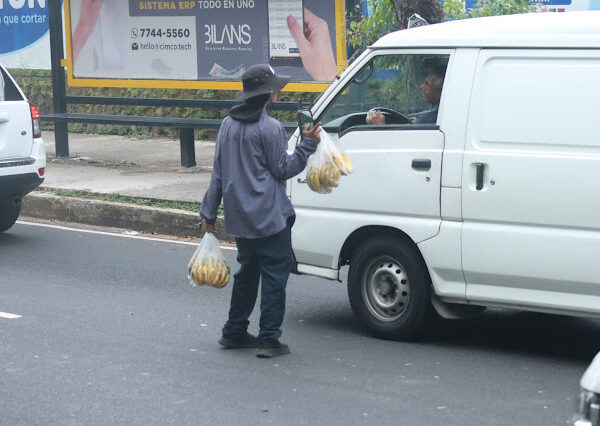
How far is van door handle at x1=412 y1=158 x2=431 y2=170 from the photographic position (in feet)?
22.3

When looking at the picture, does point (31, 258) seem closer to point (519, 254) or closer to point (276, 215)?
point (276, 215)

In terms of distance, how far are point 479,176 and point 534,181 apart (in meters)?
0.35

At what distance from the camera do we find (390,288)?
23.6ft

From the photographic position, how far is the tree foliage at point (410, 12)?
36.6 feet

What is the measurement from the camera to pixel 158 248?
10609 millimetres

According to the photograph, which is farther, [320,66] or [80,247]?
[320,66]

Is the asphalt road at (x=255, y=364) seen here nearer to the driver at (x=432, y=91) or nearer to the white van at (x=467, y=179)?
the white van at (x=467, y=179)

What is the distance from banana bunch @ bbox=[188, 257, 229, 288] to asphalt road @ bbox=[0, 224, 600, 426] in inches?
18.7

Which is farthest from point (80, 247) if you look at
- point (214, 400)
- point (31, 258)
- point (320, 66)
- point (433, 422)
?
point (433, 422)

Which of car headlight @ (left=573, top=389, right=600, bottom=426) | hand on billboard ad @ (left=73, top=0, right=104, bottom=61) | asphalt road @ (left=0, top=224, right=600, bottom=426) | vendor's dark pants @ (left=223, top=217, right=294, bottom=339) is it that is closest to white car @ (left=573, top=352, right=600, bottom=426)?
car headlight @ (left=573, top=389, right=600, bottom=426)

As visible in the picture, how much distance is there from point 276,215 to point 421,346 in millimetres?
1262

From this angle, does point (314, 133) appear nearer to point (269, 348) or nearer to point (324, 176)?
point (324, 176)

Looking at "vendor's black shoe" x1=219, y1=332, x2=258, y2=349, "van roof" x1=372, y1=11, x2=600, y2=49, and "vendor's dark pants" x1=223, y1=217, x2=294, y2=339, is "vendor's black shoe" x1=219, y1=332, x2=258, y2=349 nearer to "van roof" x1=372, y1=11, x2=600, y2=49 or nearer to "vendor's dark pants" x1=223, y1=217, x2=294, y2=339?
"vendor's dark pants" x1=223, y1=217, x2=294, y2=339

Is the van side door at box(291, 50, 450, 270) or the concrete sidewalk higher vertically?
the van side door at box(291, 50, 450, 270)
